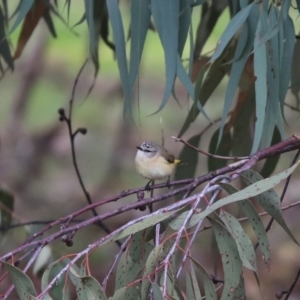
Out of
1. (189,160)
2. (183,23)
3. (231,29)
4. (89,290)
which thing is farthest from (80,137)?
(89,290)

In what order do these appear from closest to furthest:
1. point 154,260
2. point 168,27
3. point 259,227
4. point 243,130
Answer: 1. point 154,260
2. point 259,227
3. point 168,27
4. point 243,130

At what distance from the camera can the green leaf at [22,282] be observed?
781 mm

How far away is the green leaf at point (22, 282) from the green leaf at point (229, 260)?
0.75 feet

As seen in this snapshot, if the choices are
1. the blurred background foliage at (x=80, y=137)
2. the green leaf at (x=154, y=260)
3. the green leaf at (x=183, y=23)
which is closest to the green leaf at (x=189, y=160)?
the green leaf at (x=183, y=23)

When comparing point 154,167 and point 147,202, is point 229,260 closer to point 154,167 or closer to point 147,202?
point 147,202

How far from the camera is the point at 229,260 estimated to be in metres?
0.81

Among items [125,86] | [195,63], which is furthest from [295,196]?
[125,86]

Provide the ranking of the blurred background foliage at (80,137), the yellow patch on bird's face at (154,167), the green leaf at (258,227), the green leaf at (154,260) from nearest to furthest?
the green leaf at (154,260) < the green leaf at (258,227) < the yellow patch on bird's face at (154,167) < the blurred background foliage at (80,137)

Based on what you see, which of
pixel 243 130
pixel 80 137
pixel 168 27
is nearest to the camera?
pixel 168 27

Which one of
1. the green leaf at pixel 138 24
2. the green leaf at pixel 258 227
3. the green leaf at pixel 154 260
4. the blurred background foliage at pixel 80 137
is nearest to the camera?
the green leaf at pixel 154 260

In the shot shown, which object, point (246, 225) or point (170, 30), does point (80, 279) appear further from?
point (246, 225)

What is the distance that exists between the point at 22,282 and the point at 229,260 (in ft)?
0.82

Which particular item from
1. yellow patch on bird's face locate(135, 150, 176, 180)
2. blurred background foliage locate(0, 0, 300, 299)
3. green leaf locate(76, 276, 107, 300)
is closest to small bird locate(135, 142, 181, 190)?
yellow patch on bird's face locate(135, 150, 176, 180)

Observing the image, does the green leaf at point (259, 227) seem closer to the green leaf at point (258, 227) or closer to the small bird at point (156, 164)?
the green leaf at point (258, 227)
